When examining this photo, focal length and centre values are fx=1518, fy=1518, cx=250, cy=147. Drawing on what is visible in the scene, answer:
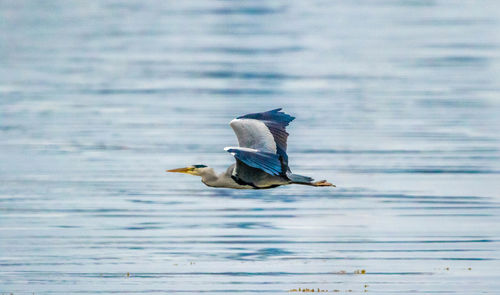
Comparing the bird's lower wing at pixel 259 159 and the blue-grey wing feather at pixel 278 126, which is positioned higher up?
the blue-grey wing feather at pixel 278 126

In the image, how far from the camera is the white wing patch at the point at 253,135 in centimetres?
1252

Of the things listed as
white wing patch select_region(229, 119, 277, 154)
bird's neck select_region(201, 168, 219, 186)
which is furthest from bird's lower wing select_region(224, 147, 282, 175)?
bird's neck select_region(201, 168, 219, 186)

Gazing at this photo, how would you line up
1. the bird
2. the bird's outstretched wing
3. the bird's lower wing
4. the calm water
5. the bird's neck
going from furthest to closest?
the bird's neck → the bird → the bird's outstretched wing → the calm water → the bird's lower wing

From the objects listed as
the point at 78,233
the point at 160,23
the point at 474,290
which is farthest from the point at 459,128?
the point at 160,23

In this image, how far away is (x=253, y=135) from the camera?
12.6m

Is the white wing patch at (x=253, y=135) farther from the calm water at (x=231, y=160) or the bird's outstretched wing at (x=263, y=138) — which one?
the calm water at (x=231, y=160)

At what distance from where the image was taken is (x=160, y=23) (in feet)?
137

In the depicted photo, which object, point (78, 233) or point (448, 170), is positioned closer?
point (78, 233)

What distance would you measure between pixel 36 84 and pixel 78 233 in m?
13.5

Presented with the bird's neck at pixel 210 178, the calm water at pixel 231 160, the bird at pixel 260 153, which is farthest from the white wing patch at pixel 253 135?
the calm water at pixel 231 160

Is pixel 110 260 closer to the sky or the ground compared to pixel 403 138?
closer to the ground

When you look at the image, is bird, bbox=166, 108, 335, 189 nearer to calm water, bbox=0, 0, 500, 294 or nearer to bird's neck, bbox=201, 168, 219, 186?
bird's neck, bbox=201, 168, 219, 186

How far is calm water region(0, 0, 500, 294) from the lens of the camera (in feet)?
39.5

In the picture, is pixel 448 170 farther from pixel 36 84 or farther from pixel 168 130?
pixel 36 84
